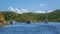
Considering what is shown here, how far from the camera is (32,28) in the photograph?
128 inches

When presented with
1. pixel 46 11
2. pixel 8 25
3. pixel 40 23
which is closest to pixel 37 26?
pixel 40 23

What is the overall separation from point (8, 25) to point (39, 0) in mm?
744

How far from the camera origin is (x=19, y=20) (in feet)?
10.7

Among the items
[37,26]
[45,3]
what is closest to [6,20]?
[37,26]

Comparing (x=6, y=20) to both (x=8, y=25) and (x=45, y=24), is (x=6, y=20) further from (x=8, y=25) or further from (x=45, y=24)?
(x=45, y=24)

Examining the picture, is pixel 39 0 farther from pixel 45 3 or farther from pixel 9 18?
pixel 9 18

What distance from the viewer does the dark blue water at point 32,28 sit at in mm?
3236

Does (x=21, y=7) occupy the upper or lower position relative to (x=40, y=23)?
upper

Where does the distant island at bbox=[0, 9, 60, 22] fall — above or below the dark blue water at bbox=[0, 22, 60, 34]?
above

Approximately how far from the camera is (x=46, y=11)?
3.28 meters

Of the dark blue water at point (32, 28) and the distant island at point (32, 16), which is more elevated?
the distant island at point (32, 16)

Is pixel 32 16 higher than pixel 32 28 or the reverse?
higher

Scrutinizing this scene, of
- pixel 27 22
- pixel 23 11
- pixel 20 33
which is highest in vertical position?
pixel 23 11

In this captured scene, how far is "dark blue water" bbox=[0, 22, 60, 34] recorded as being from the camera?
3236 mm
